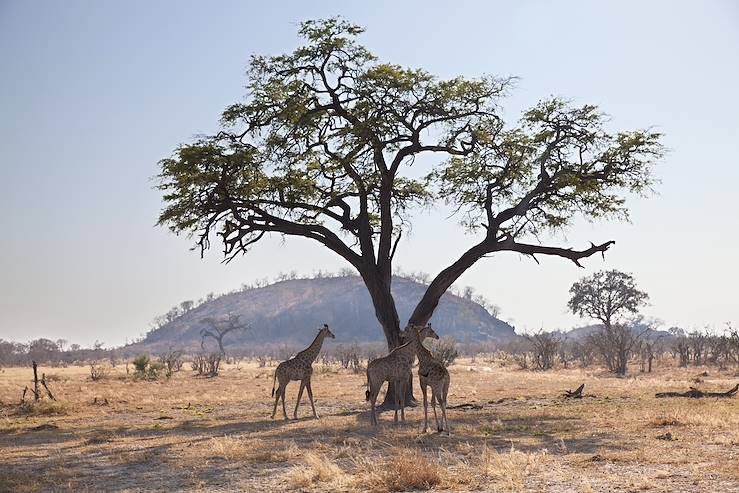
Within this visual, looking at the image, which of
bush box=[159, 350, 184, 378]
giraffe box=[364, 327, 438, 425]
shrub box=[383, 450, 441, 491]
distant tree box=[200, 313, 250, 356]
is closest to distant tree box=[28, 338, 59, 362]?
distant tree box=[200, 313, 250, 356]

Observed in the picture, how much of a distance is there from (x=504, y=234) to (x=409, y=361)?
7.58 m

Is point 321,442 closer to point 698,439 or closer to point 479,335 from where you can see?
point 698,439

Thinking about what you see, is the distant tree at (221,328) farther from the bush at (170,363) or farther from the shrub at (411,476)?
the shrub at (411,476)

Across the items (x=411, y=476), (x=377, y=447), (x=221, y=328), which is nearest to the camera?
(x=411, y=476)

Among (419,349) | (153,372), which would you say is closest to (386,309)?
(419,349)

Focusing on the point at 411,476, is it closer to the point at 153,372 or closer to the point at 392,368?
the point at 392,368

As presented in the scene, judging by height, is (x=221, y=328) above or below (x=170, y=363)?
above

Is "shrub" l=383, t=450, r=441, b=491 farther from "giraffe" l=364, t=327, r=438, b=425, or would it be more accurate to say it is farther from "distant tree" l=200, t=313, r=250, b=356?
"distant tree" l=200, t=313, r=250, b=356

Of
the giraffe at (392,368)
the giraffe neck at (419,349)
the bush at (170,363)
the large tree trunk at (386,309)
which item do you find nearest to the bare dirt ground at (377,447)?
the giraffe at (392,368)

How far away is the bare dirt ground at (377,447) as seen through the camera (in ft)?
35.0

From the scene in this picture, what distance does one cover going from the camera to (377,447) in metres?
14.1

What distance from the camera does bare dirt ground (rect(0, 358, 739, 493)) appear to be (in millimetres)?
10680

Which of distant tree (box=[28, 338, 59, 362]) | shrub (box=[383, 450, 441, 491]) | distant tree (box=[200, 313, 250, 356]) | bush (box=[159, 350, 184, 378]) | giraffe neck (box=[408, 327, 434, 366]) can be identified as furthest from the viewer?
distant tree (box=[200, 313, 250, 356])

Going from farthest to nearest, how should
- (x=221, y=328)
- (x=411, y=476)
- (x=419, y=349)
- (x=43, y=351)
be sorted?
(x=221, y=328), (x=43, y=351), (x=419, y=349), (x=411, y=476)
